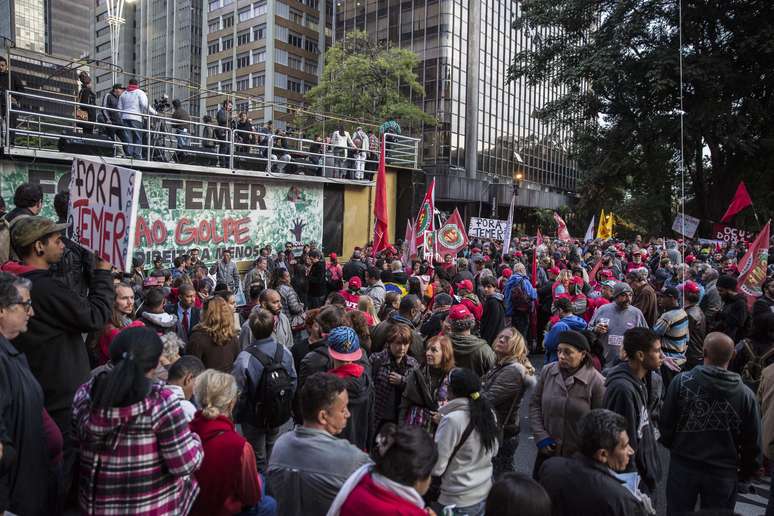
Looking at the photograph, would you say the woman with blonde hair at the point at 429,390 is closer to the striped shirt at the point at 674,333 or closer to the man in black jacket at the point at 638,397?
the man in black jacket at the point at 638,397

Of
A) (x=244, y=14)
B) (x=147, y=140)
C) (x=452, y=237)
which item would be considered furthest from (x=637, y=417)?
(x=244, y=14)

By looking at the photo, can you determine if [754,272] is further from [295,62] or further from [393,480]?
[295,62]

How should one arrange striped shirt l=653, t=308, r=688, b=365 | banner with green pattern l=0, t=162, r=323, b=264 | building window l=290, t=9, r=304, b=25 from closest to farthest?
striped shirt l=653, t=308, r=688, b=365 → banner with green pattern l=0, t=162, r=323, b=264 → building window l=290, t=9, r=304, b=25

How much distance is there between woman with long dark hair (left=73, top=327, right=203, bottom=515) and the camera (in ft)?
7.58

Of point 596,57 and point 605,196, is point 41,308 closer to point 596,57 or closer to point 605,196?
point 596,57

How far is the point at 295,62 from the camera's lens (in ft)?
233

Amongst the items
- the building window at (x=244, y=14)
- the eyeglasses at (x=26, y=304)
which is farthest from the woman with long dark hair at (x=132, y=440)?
the building window at (x=244, y=14)

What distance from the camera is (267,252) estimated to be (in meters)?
13.8

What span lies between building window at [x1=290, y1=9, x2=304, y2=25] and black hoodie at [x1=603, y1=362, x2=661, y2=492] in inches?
2879

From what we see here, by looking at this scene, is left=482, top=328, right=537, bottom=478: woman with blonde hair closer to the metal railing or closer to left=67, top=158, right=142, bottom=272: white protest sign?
left=67, top=158, right=142, bottom=272: white protest sign

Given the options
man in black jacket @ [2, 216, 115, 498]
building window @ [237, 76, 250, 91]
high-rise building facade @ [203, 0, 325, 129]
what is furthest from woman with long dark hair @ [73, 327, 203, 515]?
building window @ [237, 76, 250, 91]

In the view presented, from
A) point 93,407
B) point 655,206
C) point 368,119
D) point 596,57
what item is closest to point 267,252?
point 93,407

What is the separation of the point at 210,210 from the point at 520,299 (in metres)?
8.20

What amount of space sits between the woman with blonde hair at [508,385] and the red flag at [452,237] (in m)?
8.12
